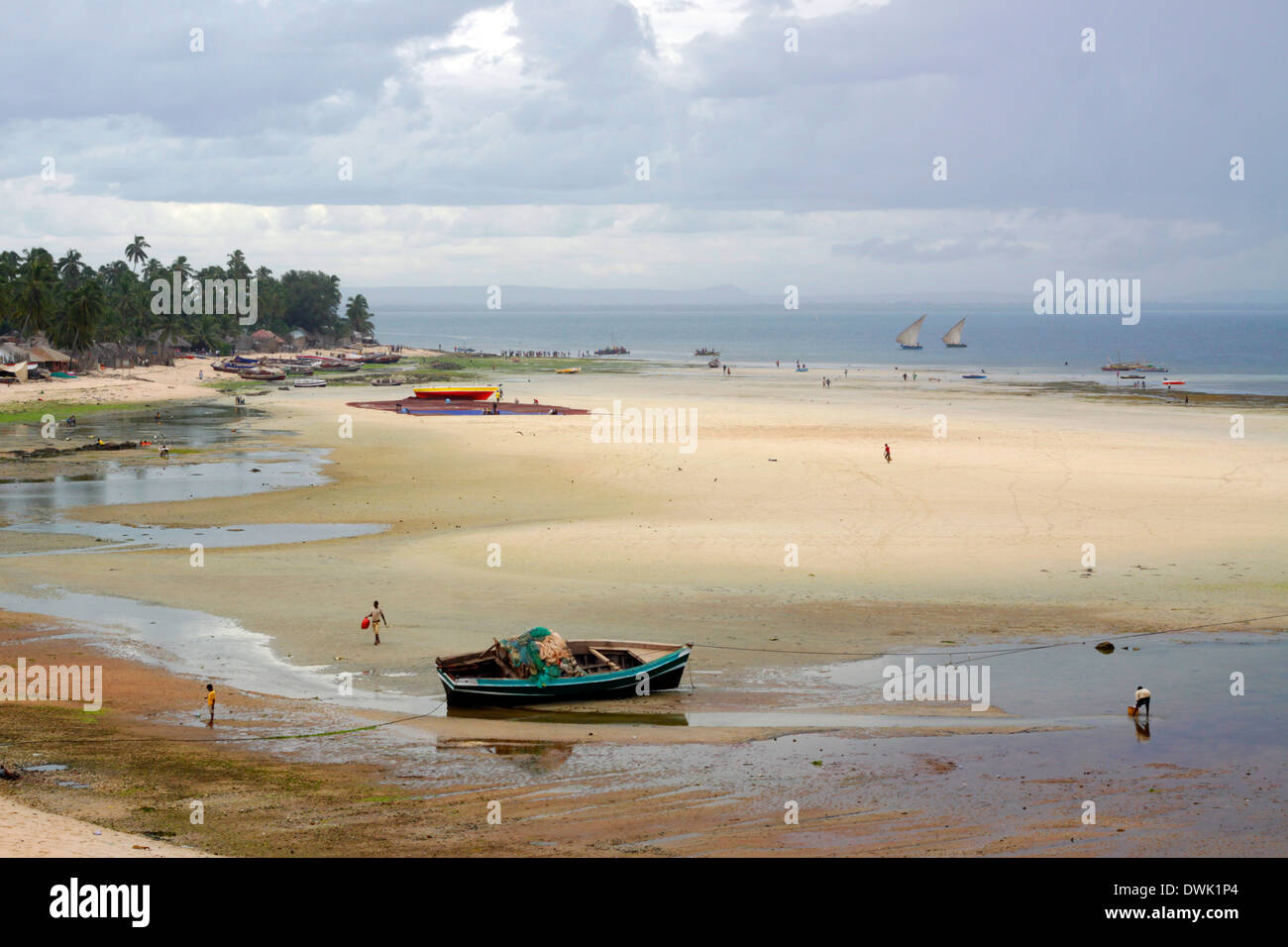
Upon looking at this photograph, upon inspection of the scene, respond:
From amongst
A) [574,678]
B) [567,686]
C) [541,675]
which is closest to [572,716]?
[567,686]

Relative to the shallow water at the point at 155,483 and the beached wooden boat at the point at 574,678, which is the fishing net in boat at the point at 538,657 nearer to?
the beached wooden boat at the point at 574,678

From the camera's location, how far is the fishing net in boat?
21844mm

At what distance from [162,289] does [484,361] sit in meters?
39.0

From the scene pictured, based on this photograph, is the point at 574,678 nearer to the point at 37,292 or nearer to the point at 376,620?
the point at 376,620

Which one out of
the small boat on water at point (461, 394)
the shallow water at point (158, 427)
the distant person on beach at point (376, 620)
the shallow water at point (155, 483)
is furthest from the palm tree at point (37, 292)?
the distant person on beach at point (376, 620)

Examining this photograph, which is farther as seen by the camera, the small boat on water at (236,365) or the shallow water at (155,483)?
the small boat on water at (236,365)

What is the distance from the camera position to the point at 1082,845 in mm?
14695

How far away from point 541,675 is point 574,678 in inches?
24.3

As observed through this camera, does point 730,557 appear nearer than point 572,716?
No

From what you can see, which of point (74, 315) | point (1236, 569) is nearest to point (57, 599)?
point (1236, 569)

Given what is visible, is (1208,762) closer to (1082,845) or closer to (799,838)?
(1082,845)

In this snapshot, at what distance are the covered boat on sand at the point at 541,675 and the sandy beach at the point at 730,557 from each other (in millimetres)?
706

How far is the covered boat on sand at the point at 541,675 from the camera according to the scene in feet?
70.7

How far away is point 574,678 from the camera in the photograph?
21906 millimetres
